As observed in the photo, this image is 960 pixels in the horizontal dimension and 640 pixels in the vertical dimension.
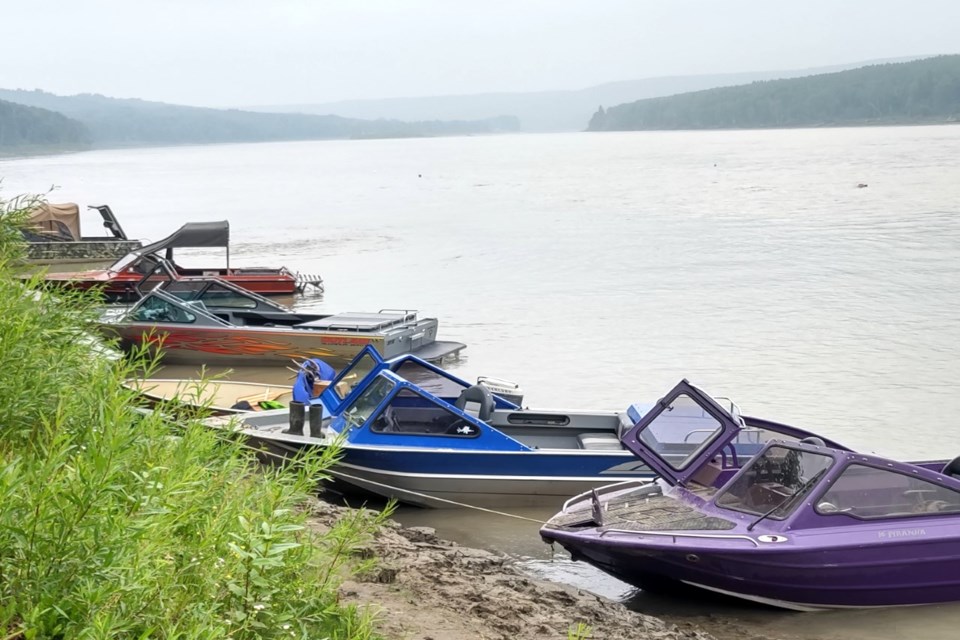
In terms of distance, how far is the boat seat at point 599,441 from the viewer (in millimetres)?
12375

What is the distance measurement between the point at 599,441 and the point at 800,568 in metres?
4.23

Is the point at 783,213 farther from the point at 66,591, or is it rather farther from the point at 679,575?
the point at 66,591

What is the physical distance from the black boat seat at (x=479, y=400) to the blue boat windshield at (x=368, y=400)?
3.20 feet

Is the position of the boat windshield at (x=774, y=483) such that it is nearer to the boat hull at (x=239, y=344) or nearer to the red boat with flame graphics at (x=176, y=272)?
the boat hull at (x=239, y=344)

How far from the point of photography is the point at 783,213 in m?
51.5

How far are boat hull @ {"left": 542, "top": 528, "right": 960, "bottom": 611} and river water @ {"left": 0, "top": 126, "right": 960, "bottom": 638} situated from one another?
0.79ft

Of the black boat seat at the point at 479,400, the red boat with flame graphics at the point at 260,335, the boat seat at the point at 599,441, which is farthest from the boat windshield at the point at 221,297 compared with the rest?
the boat seat at the point at 599,441

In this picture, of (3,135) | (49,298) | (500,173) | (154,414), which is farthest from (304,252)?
(3,135)

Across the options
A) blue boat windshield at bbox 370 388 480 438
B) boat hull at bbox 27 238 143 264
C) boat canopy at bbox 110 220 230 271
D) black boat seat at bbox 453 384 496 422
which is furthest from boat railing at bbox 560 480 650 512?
boat hull at bbox 27 238 143 264

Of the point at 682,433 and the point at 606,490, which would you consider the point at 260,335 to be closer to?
the point at 606,490

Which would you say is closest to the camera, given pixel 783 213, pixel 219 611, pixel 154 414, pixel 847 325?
pixel 219 611

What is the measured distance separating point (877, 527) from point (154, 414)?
6.19 metres

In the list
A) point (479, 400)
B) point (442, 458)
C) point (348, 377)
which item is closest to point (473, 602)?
point (442, 458)

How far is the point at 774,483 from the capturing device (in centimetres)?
903
